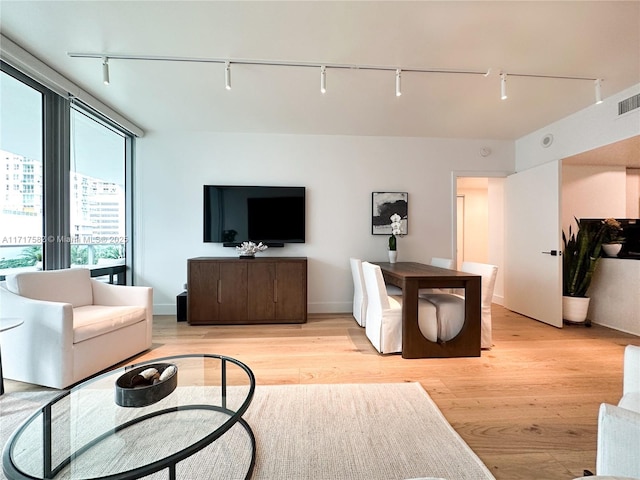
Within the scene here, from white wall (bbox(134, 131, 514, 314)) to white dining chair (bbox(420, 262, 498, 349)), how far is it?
1324 millimetres

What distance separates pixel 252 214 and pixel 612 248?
454 cm

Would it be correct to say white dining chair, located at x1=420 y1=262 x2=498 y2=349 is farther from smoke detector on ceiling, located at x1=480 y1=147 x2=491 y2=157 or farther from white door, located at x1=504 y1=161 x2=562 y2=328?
smoke detector on ceiling, located at x1=480 y1=147 x2=491 y2=157

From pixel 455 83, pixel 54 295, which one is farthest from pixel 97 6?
pixel 455 83

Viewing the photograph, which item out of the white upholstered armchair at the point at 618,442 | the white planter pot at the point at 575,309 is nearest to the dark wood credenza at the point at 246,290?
the white upholstered armchair at the point at 618,442

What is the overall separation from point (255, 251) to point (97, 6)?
2.57 metres

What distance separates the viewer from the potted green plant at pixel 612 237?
333cm

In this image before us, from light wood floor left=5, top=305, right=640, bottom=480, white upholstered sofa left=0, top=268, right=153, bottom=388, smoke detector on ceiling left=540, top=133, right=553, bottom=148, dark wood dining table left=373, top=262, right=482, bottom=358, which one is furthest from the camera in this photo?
smoke detector on ceiling left=540, top=133, right=553, bottom=148

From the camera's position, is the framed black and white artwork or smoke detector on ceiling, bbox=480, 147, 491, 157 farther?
smoke detector on ceiling, bbox=480, 147, 491, 157

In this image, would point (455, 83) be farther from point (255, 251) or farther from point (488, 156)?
point (255, 251)

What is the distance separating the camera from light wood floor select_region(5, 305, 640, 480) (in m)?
1.43

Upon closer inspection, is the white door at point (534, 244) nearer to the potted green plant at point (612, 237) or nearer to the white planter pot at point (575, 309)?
the white planter pot at point (575, 309)

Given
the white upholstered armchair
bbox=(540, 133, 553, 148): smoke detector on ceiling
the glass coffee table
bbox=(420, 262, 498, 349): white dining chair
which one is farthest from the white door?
the glass coffee table

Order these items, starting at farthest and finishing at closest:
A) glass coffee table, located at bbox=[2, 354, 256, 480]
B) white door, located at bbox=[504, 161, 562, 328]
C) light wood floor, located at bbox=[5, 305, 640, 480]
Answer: white door, located at bbox=[504, 161, 562, 328], light wood floor, located at bbox=[5, 305, 640, 480], glass coffee table, located at bbox=[2, 354, 256, 480]

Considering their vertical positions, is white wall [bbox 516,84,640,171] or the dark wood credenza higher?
white wall [bbox 516,84,640,171]
